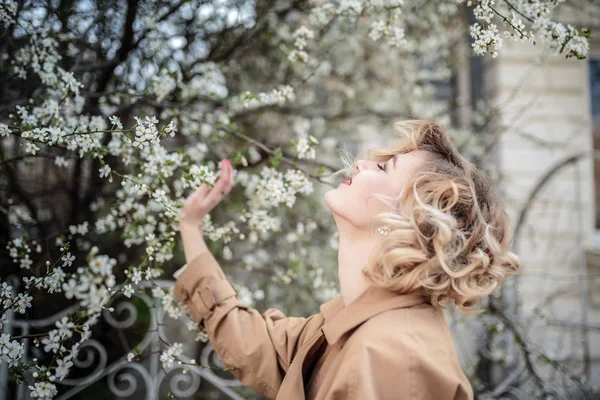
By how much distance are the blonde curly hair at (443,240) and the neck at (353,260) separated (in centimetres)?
5

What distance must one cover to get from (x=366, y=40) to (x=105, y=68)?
2084 mm

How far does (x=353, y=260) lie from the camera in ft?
4.71

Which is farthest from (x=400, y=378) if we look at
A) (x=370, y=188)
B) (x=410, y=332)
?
(x=370, y=188)

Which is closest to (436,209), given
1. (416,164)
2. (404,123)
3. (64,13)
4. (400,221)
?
(400,221)

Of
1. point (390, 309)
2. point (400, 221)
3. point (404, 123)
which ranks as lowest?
point (390, 309)

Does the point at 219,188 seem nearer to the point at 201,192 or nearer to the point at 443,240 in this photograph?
the point at 201,192

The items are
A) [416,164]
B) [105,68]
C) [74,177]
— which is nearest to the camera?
[416,164]

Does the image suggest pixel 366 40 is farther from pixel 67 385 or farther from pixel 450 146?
pixel 67 385

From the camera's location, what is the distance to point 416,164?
57.6 inches

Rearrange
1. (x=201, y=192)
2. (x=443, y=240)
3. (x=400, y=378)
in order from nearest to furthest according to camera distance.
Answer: (x=400, y=378)
(x=443, y=240)
(x=201, y=192)

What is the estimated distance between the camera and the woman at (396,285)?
1.17m

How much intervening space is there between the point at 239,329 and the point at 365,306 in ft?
1.59

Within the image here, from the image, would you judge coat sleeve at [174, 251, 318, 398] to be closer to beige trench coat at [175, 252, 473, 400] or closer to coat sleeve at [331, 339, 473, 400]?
beige trench coat at [175, 252, 473, 400]

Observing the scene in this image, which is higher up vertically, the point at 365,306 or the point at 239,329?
the point at 365,306
